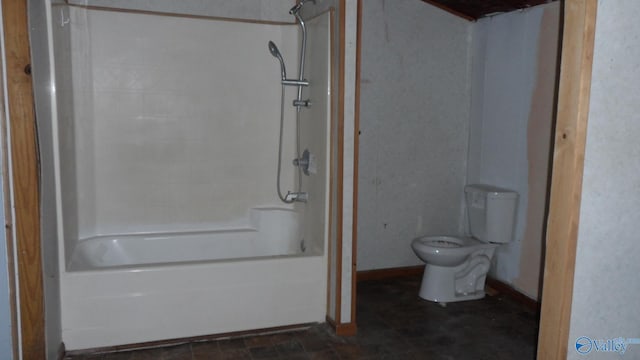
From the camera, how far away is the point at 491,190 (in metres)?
3.65

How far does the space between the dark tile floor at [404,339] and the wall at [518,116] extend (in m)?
0.38

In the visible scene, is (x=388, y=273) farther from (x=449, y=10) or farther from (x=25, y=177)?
(x=25, y=177)

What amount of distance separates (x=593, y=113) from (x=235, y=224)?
8.70 feet

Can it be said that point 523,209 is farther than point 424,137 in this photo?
No

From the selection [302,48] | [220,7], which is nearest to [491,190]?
[302,48]

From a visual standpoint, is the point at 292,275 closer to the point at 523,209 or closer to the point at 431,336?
the point at 431,336

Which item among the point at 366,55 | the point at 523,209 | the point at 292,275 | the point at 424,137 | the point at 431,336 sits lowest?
the point at 431,336

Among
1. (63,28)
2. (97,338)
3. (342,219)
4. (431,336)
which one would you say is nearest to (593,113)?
(342,219)

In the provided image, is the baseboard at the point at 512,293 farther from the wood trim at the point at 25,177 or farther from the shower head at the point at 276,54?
the wood trim at the point at 25,177

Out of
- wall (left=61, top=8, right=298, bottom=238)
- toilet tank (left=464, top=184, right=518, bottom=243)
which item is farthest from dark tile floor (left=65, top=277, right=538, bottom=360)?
wall (left=61, top=8, right=298, bottom=238)

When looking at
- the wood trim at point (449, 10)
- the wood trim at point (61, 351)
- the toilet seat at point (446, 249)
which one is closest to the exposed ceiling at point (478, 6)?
the wood trim at point (449, 10)

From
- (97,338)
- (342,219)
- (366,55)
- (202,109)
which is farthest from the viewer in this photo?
(366,55)

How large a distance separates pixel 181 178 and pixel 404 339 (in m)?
1.76

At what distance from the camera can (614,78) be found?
140cm
